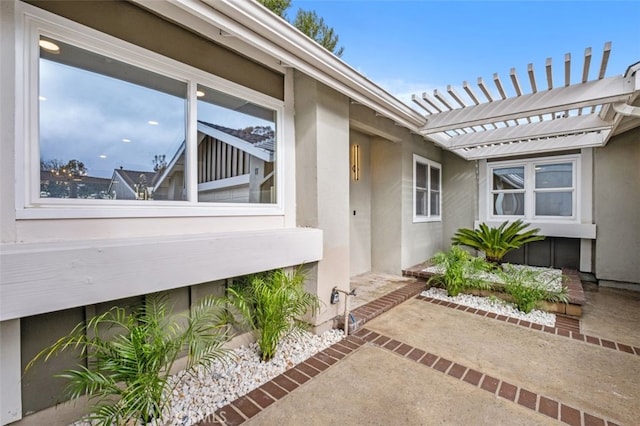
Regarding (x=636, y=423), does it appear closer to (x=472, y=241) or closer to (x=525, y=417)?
(x=525, y=417)

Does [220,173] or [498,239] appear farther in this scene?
[498,239]

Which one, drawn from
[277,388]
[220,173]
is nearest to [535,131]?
[220,173]

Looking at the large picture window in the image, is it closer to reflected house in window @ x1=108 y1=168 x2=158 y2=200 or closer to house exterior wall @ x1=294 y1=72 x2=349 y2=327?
reflected house in window @ x1=108 y1=168 x2=158 y2=200

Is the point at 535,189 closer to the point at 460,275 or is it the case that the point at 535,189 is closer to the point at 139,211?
the point at 460,275

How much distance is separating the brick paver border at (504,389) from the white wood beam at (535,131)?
4.81m

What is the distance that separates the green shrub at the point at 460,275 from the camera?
512 cm

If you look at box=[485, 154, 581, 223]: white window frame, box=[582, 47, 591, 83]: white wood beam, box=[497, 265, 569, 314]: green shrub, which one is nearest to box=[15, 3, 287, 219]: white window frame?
box=[582, 47, 591, 83]: white wood beam

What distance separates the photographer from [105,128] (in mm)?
2338

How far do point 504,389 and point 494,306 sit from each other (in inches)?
98.3

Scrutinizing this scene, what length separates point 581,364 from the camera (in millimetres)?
3037

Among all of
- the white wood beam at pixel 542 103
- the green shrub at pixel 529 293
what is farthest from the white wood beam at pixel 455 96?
the green shrub at pixel 529 293

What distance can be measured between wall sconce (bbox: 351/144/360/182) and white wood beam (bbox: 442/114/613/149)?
7.67ft

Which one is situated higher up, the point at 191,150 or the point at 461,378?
the point at 191,150

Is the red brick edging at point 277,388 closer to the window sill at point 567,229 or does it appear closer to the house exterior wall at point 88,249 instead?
the house exterior wall at point 88,249
